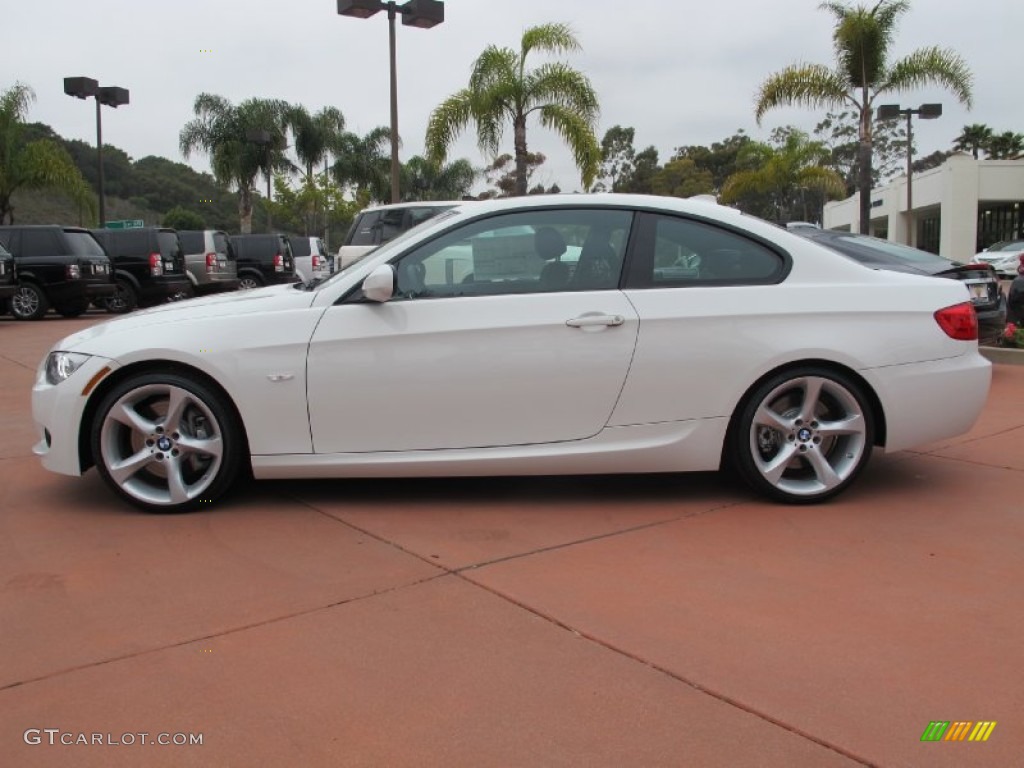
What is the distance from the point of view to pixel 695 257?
4.52 metres

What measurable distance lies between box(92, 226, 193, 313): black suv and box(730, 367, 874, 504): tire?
53.4 feet

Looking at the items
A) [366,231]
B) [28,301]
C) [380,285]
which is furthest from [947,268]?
[28,301]

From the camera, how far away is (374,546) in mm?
3988

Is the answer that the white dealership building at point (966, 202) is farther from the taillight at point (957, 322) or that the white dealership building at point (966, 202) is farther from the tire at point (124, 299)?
the taillight at point (957, 322)

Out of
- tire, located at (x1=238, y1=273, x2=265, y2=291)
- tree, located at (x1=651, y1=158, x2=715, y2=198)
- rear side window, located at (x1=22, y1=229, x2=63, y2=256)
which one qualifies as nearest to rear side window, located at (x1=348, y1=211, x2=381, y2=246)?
rear side window, located at (x1=22, y1=229, x2=63, y2=256)

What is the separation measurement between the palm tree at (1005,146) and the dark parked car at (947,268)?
55546mm

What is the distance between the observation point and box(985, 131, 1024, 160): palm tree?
57.3 meters

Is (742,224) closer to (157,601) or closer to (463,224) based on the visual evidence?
(463,224)

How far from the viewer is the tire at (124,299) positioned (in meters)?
18.6

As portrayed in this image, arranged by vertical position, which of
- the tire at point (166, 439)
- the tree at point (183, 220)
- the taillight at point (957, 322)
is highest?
the tree at point (183, 220)

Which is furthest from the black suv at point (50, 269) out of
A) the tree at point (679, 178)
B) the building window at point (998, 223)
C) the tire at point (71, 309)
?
the tree at point (679, 178)

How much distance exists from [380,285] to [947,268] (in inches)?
228

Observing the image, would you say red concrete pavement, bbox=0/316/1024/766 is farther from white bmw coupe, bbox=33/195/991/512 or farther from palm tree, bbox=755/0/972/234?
palm tree, bbox=755/0/972/234

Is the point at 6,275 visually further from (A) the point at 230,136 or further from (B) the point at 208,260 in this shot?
(A) the point at 230,136
